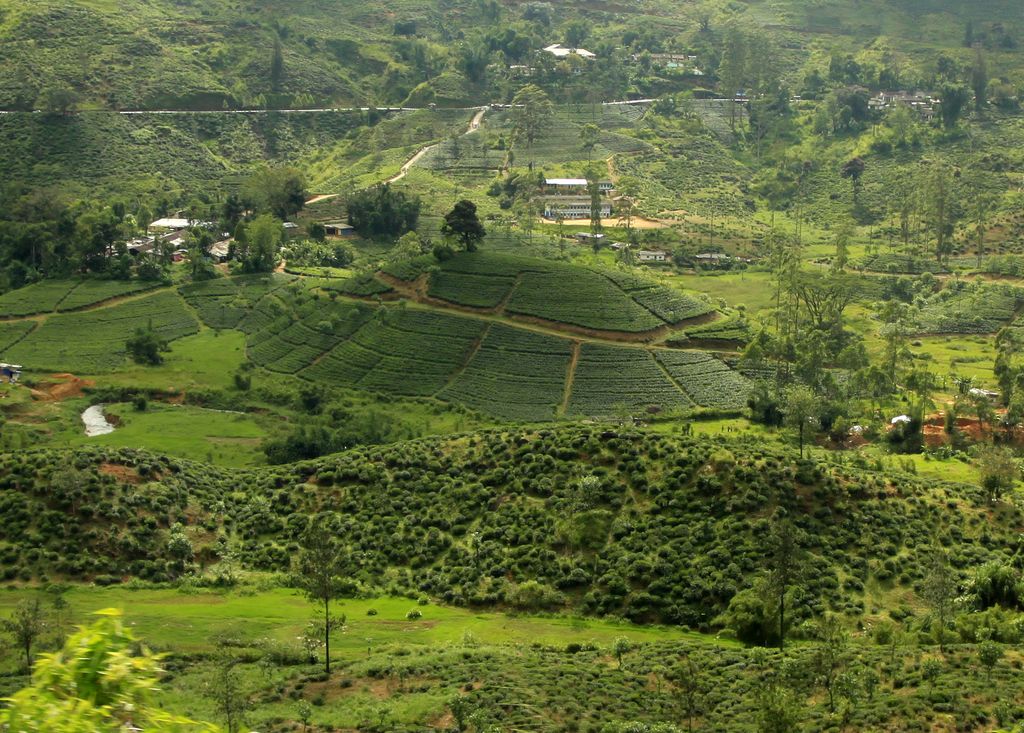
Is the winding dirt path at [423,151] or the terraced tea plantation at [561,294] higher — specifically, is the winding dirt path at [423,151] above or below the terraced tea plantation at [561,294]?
above

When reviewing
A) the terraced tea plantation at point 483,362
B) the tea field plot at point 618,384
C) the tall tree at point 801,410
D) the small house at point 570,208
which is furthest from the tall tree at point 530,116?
the tall tree at point 801,410

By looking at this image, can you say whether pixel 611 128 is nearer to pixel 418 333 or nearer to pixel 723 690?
pixel 418 333

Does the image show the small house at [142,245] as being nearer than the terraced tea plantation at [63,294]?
No

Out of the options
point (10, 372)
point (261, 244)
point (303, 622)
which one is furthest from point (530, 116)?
point (303, 622)

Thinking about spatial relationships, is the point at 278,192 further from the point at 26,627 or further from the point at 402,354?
the point at 26,627

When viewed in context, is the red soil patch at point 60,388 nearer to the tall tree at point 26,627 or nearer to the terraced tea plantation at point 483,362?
the terraced tea plantation at point 483,362

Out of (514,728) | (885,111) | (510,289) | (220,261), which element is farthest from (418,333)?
(885,111)
